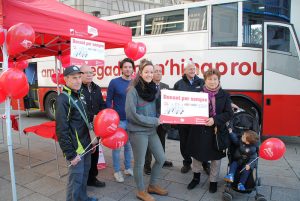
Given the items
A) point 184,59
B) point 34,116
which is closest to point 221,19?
point 184,59

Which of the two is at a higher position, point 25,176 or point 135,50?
point 135,50

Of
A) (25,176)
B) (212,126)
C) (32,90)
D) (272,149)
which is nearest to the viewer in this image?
(272,149)

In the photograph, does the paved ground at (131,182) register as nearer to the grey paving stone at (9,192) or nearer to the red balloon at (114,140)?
the grey paving stone at (9,192)

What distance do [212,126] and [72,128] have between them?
1.77 m

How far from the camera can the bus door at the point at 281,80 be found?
5.65m

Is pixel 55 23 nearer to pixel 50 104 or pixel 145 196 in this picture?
pixel 145 196

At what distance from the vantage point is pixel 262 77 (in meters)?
5.82

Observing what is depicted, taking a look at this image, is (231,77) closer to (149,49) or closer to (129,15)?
(149,49)

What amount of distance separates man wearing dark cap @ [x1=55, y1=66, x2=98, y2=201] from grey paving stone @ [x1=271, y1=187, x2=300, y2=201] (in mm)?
2534

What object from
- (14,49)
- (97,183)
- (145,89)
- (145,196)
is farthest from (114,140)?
(14,49)

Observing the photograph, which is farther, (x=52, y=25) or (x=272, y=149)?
(x=52, y=25)

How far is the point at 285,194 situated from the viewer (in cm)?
366

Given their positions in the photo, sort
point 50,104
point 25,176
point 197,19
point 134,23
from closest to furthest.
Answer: point 25,176
point 197,19
point 134,23
point 50,104

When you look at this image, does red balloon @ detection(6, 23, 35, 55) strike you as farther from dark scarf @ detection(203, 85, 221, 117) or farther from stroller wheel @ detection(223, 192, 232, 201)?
stroller wheel @ detection(223, 192, 232, 201)
